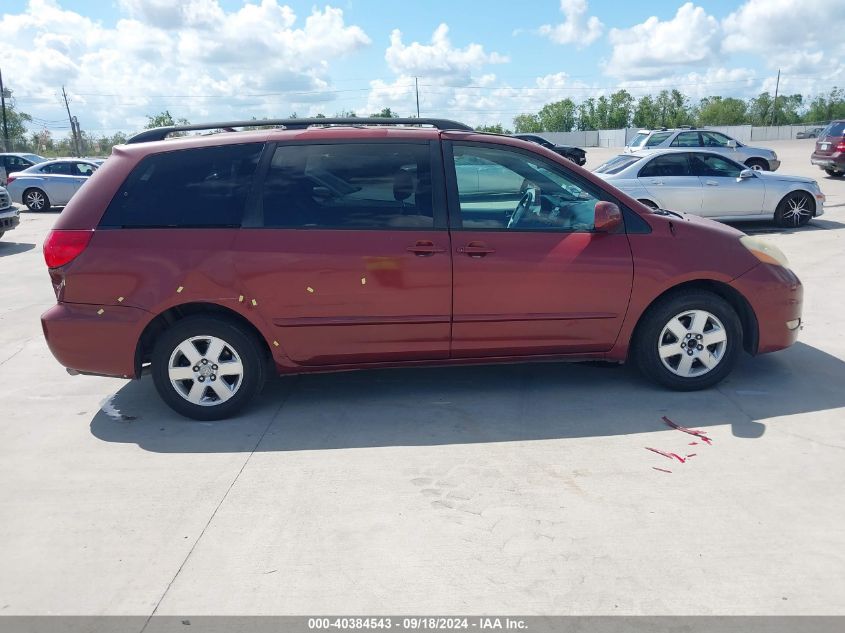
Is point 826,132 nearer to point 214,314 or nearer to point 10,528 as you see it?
point 214,314

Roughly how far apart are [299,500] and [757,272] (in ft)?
11.3

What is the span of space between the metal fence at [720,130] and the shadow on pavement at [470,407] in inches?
2634

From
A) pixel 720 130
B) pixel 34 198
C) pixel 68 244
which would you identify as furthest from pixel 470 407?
pixel 720 130

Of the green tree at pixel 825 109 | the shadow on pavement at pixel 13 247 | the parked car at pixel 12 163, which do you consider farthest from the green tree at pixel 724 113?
the shadow on pavement at pixel 13 247

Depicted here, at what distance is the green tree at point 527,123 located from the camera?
111m

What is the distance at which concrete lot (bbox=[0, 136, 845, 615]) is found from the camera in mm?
3033

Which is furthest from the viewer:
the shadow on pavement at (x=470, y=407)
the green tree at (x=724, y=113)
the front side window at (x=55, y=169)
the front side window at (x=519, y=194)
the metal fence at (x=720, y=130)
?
the green tree at (x=724, y=113)

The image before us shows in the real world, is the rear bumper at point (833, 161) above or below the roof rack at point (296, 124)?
below

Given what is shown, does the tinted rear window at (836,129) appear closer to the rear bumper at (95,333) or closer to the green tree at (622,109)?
the rear bumper at (95,333)

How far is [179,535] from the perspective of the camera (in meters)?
3.50

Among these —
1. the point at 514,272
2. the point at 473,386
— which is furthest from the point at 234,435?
the point at 514,272

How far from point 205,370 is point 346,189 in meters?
1.52

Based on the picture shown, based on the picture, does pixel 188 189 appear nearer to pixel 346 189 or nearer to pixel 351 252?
pixel 346 189

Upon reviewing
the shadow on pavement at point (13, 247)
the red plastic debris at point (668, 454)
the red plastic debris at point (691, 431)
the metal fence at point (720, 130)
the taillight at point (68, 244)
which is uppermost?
the taillight at point (68, 244)
